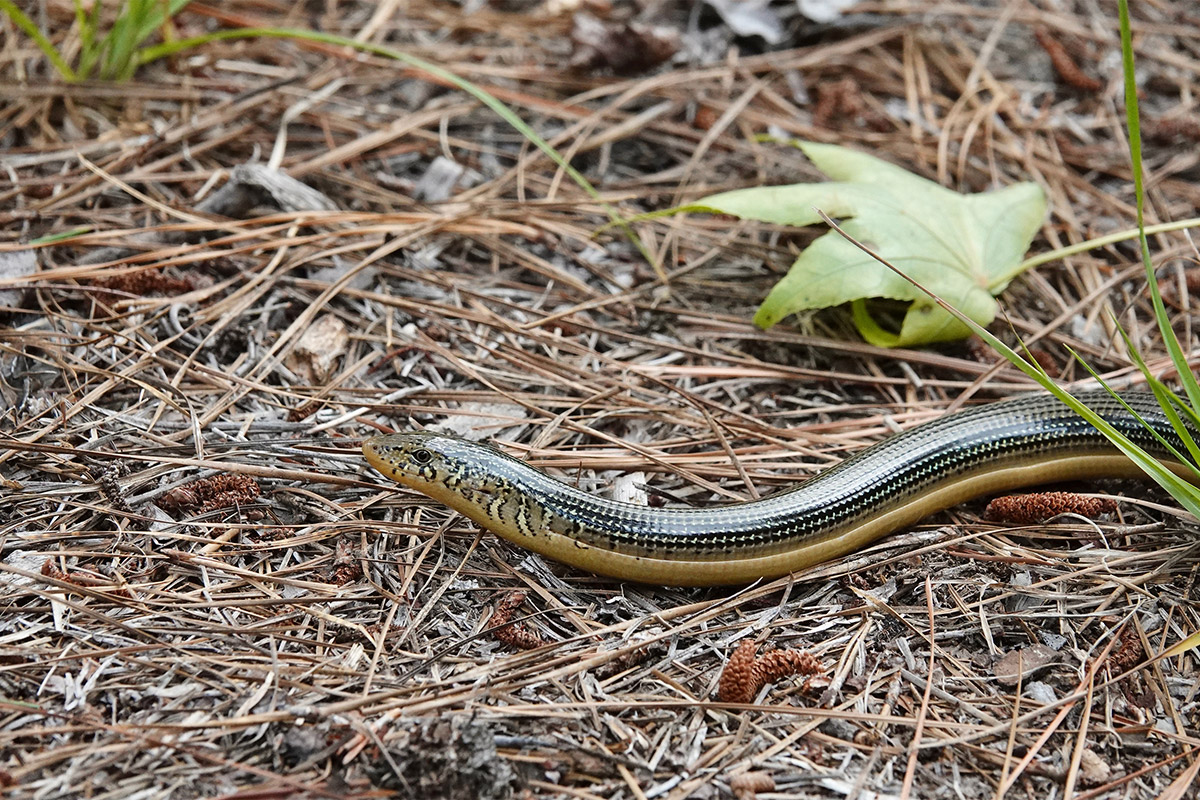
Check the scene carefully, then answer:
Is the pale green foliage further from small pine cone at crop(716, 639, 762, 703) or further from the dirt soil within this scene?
small pine cone at crop(716, 639, 762, 703)

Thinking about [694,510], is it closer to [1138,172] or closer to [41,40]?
[1138,172]

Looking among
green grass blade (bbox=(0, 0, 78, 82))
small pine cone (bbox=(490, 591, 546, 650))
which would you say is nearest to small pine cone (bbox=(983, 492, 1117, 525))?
small pine cone (bbox=(490, 591, 546, 650))

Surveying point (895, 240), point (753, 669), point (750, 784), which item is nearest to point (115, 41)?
point (895, 240)

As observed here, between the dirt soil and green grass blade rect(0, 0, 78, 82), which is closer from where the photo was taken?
the dirt soil

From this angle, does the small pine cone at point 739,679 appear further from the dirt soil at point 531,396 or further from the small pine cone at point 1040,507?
the small pine cone at point 1040,507

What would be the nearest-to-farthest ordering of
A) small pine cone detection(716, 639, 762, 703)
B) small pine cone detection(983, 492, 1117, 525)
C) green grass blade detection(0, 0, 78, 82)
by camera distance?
small pine cone detection(716, 639, 762, 703) → small pine cone detection(983, 492, 1117, 525) → green grass blade detection(0, 0, 78, 82)

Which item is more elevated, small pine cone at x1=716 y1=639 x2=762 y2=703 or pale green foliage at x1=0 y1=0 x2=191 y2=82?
pale green foliage at x1=0 y1=0 x2=191 y2=82
